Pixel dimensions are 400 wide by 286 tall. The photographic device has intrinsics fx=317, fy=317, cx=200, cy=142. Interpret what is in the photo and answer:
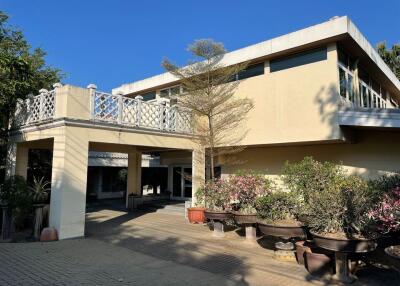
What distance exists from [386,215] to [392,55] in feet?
80.2

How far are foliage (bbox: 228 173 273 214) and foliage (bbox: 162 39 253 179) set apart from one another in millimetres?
2966

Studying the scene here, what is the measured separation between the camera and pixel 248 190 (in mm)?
8828

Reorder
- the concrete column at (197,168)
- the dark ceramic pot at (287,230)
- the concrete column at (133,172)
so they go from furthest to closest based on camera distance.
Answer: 1. the concrete column at (133,172)
2. the concrete column at (197,168)
3. the dark ceramic pot at (287,230)

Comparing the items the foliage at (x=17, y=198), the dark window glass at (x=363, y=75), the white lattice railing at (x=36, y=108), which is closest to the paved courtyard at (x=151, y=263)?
the foliage at (x=17, y=198)

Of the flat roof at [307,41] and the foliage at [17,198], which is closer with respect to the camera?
the foliage at [17,198]

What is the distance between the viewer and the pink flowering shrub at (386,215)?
5219mm

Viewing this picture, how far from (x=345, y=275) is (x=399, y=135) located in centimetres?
693

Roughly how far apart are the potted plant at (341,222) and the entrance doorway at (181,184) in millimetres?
12678

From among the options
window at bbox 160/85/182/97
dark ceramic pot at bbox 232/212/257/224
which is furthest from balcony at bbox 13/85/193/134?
dark ceramic pot at bbox 232/212/257/224

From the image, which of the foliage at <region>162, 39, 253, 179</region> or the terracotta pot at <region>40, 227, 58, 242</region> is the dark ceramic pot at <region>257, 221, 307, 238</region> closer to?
the foliage at <region>162, 39, 253, 179</region>

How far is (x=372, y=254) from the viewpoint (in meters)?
7.52

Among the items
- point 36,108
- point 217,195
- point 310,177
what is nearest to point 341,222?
point 310,177

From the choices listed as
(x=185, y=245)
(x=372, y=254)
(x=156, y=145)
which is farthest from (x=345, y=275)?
(x=156, y=145)

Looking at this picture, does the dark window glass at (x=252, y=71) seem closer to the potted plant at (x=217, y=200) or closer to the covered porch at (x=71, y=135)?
the covered porch at (x=71, y=135)
